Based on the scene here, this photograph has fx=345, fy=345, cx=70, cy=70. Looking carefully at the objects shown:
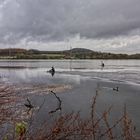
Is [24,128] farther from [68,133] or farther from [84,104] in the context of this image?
[84,104]

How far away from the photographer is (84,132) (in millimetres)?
3426

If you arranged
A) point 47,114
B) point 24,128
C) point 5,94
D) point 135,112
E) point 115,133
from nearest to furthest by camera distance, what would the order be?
point 24,128
point 5,94
point 115,133
point 47,114
point 135,112

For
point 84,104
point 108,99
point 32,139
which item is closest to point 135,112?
point 84,104

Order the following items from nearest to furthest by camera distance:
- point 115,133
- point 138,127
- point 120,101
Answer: point 115,133
point 138,127
point 120,101

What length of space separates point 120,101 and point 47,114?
965 centimetres

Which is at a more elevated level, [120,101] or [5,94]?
[5,94]

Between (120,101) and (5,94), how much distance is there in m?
26.5

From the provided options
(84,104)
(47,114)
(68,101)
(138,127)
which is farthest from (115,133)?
(68,101)

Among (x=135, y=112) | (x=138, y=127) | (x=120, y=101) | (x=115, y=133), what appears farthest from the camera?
(x=120, y=101)

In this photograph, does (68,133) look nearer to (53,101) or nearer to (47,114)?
(47,114)

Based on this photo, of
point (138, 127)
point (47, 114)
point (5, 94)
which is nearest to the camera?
point (5, 94)

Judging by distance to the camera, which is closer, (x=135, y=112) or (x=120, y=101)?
(x=135, y=112)

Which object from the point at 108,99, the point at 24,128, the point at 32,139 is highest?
the point at 24,128

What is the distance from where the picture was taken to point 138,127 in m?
18.8
